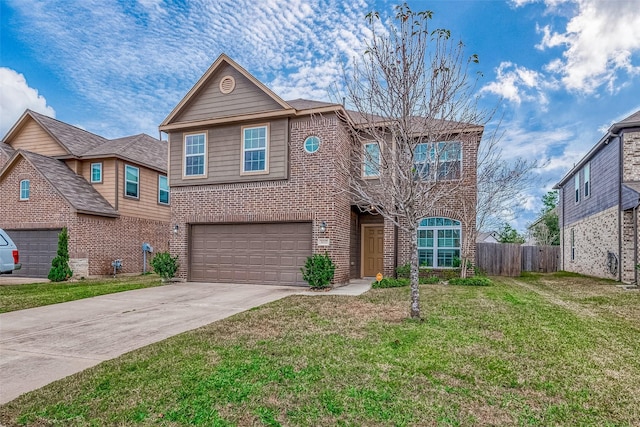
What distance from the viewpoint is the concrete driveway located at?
14.3 feet

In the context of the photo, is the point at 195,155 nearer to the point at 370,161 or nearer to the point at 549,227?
the point at 370,161

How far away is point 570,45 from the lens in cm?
1506

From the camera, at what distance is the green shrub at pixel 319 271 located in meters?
10.9

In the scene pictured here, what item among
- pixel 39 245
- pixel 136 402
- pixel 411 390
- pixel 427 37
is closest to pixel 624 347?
pixel 411 390

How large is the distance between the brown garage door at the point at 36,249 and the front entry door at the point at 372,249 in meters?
12.4

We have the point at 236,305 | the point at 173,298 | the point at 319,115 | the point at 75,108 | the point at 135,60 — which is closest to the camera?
the point at 236,305

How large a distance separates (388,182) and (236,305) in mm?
4302

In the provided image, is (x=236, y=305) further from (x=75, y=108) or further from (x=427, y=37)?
(x=75, y=108)

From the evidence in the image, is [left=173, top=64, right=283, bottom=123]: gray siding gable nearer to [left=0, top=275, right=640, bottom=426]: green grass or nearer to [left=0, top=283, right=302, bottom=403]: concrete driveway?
[left=0, top=283, right=302, bottom=403]: concrete driveway

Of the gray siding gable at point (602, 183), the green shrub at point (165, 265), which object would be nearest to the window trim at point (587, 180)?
the gray siding gable at point (602, 183)

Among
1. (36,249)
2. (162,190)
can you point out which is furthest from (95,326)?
(162,190)

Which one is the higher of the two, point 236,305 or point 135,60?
point 135,60

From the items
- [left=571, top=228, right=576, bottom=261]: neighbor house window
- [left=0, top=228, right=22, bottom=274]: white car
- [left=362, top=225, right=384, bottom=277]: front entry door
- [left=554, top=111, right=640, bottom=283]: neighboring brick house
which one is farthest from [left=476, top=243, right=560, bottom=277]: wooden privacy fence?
[left=0, top=228, right=22, bottom=274]: white car

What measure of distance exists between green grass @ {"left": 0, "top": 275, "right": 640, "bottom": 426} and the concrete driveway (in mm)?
461
